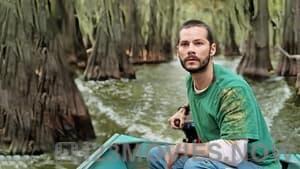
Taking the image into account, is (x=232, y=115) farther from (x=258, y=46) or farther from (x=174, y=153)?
(x=258, y=46)

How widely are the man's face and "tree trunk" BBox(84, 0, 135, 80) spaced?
10674 millimetres

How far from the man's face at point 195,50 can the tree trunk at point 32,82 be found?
14.9ft

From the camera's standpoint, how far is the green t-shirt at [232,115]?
280 cm

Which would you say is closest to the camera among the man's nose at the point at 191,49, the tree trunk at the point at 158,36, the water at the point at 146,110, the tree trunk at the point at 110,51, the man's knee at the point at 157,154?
the man's nose at the point at 191,49

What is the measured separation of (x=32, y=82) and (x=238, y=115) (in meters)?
5.08

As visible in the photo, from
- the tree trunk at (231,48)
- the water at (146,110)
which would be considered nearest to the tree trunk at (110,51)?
the water at (146,110)

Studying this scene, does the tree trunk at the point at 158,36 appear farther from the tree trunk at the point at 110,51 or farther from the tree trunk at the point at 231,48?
the tree trunk at the point at 110,51

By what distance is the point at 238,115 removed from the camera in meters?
2.80

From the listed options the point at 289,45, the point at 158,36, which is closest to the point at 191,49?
the point at 289,45

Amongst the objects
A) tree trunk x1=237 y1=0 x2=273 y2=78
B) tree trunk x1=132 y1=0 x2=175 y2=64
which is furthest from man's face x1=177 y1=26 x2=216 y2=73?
tree trunk x1=132 y1=0 x2=175 y2=64

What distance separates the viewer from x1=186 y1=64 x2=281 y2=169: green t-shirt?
2805 millimetres

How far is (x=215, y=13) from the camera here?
50.7ft

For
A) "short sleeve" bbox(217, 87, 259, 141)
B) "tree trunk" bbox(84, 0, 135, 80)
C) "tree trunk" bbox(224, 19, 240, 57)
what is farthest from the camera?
"tree trunk" bbox(224, 19, 240, 57)

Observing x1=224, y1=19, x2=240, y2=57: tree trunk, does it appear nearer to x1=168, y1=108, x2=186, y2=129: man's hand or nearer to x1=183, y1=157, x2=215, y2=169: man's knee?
x1=168, y1=108, x2=186, y2=129: man's hand
